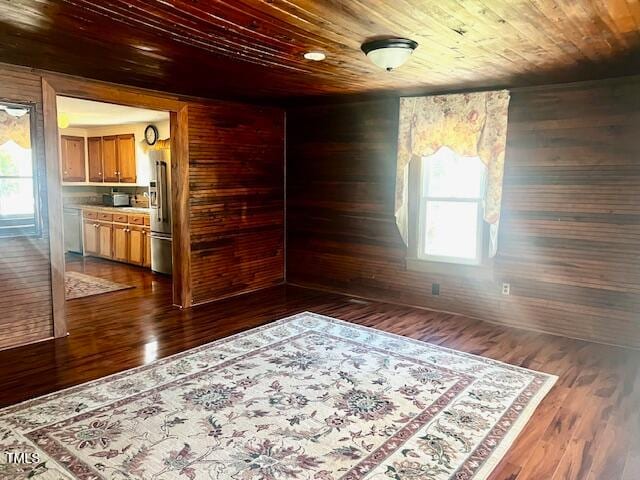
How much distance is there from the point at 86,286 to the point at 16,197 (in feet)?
8.17

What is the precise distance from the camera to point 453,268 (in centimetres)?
499

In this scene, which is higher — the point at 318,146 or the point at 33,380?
the point at 318,146

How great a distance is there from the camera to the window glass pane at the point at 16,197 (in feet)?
12.3

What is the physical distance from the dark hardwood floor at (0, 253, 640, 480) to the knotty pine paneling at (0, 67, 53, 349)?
0.18 m

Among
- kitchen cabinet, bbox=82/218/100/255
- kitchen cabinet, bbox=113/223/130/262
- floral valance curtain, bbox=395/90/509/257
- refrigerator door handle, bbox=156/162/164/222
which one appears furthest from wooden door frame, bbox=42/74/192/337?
kitchen cabinet, bbox=82/218/100/255

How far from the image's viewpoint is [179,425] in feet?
8.82

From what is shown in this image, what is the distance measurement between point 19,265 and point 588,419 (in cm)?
432

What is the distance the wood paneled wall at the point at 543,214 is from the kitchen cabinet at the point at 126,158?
12.4 feet

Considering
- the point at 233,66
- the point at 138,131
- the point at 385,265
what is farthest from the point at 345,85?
the point at 138,131

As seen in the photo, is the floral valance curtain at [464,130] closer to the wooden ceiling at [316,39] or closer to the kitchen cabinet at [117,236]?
the wooden ceiling at [316,39]

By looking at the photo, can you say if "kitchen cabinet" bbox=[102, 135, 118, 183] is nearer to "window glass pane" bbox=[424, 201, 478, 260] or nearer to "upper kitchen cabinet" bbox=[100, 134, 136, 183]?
"upper kitchen cabinet" bbox=[100, 134, 136, 183]

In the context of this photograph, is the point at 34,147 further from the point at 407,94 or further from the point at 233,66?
the point at 407,94

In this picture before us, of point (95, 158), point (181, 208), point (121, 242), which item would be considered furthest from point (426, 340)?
point (95, 158)

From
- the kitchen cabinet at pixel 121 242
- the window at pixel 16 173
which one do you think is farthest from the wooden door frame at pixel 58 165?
the kitchen cabinet at pixel 121 242
